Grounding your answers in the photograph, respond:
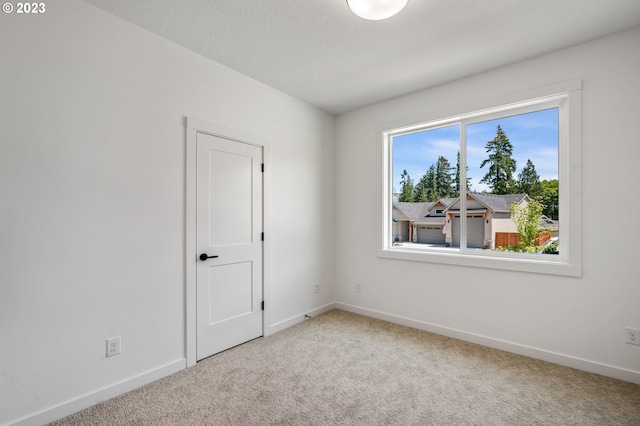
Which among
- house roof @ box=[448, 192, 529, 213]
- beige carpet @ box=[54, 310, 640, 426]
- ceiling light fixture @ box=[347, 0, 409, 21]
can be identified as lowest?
beige carpet @ box=[54, 310, 640, 426]

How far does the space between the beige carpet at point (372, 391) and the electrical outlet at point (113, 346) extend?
1.04ft

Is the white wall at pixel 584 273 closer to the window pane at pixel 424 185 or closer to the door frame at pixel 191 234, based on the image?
the window pane at pixel 424 185

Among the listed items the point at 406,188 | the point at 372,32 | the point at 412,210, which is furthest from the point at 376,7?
the point at 412,210

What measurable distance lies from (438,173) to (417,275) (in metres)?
1.21

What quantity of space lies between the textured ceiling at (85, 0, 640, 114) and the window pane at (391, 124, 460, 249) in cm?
→ 73

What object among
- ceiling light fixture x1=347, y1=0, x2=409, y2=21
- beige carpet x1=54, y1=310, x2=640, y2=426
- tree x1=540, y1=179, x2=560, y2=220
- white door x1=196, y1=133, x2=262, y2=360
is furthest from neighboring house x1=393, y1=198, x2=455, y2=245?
ceiling light fixture x1=347, y1=0, x2=409, y2=21

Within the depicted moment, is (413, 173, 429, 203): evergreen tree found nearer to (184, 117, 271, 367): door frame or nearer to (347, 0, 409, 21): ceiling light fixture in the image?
(347, 0, 409, 21): ceiling light fixture

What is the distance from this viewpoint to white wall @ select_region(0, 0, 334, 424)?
180 cm

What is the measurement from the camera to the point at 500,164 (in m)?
3.08

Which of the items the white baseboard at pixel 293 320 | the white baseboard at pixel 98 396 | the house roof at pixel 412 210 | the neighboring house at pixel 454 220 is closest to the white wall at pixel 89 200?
the white baseboard at pixel 98 396

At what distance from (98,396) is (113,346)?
0.32m

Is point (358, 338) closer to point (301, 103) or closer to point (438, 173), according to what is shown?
point (438, 173)

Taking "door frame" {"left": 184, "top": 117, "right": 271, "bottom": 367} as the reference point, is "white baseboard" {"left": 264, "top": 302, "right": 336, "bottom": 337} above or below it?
below

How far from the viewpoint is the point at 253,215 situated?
3201 millimetres
